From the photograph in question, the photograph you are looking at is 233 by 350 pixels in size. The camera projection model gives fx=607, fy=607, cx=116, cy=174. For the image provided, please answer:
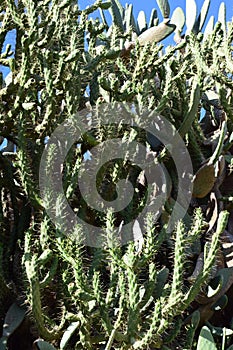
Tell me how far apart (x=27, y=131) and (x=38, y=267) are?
0.50m

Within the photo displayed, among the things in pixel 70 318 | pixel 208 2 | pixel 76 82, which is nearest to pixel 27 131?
pixel 76 82

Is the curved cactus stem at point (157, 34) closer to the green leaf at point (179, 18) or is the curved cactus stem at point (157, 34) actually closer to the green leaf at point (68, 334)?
the green leaf at point (179, 18)

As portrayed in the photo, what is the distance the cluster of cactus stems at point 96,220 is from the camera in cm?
146

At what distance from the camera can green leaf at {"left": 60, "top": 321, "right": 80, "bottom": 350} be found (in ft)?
4.79

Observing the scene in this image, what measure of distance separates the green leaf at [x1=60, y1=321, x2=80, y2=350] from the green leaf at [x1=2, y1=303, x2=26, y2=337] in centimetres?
14

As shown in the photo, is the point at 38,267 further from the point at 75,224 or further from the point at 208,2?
the point at 208,2

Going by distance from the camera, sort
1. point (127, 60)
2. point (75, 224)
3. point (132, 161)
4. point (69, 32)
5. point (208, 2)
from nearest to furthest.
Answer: point (75, 224)
point (132, 161)
point (69, 32)
point (127, 60)
point (208, 2)

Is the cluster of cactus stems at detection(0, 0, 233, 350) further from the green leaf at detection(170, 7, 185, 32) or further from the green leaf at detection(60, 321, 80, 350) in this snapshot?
the green leaf at detection(170, 7, 185, 32)

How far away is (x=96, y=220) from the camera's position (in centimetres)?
175

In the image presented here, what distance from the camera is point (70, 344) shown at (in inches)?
63.7

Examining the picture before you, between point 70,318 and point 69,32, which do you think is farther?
point 69,32

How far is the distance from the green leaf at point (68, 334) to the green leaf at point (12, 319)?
0.14 meters

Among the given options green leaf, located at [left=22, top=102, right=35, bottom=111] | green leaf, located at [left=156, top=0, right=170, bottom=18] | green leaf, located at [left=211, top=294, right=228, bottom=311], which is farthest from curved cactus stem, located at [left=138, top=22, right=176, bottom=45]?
green leaf, located at [left=211, top=294, right=228, bottom=311]

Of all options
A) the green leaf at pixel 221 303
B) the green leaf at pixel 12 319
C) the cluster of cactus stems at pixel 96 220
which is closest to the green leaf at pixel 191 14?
the cluster of cactus stems at pixel 96 220
